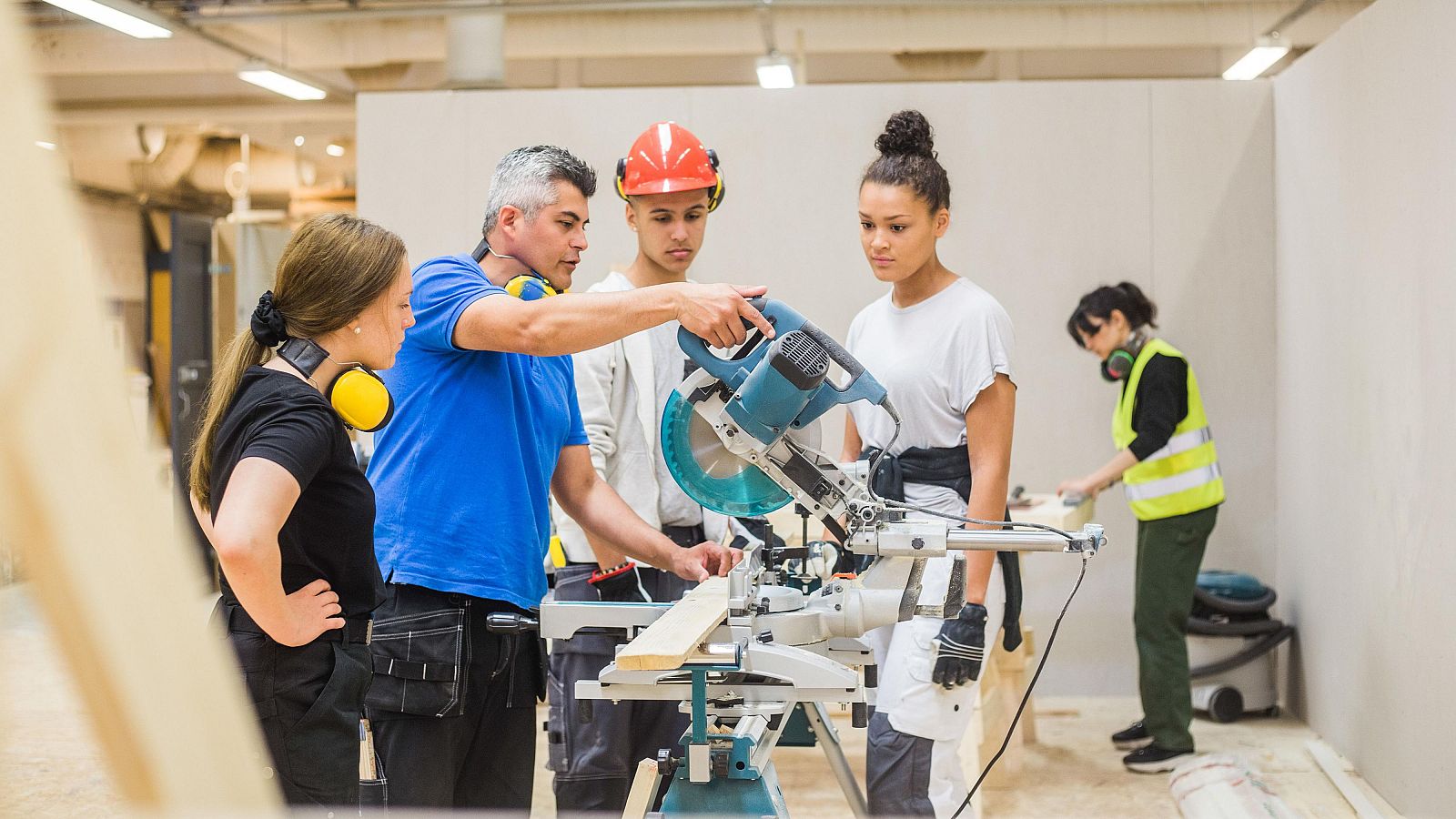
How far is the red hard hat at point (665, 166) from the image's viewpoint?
7.61ft

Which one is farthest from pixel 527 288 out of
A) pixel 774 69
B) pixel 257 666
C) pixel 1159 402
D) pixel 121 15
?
pixel 121 15

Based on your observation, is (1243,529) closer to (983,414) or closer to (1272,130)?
(1272,130)

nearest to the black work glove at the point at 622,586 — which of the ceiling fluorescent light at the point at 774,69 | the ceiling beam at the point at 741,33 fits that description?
the ceiling fluorescent light at the point at 774,69

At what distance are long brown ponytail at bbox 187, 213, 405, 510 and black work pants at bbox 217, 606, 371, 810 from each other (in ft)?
0.70

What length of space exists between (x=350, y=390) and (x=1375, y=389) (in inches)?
121

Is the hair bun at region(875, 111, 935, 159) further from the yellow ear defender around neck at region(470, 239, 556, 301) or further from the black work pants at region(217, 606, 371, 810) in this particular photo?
the black work pants at region(217, 606, 371, 810)

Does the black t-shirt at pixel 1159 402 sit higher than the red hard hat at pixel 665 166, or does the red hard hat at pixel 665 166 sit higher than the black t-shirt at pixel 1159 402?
the red hard hat at pixel 665 166

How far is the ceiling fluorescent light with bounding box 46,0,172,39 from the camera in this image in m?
5.04

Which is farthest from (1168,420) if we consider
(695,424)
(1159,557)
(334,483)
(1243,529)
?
(334,483)

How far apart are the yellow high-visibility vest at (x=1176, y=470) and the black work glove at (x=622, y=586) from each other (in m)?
2.16

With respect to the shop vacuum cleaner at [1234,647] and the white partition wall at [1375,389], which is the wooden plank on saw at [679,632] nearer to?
the white partition wall at [1375,389]

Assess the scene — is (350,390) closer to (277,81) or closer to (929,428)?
(929,428)

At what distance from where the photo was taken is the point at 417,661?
175 cm

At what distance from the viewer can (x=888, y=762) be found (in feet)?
6.89
